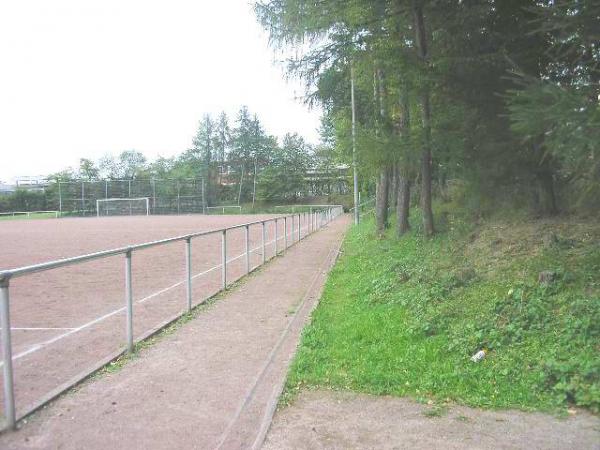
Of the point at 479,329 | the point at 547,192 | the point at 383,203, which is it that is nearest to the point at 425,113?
the point at 547,192

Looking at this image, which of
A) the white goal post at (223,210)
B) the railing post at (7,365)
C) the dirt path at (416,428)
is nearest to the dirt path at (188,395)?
the railing post at (7,365)

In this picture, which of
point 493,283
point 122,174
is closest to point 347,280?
point 493,283

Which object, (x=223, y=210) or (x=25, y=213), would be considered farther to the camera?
(x=223, y=210)

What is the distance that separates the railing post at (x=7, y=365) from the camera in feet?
12.0

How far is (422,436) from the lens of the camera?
3.43 m

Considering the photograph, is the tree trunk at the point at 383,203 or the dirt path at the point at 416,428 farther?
the tree trunk at the point at 383,203

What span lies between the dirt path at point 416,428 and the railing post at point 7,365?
181 centimetres

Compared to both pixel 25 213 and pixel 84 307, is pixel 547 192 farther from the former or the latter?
pixel 25 213

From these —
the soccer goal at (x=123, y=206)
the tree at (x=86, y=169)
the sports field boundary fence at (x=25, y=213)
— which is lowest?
the sports field boundary fence at (x=25, y=213)

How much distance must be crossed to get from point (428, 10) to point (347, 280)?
5.35 meters

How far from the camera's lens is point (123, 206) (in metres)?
75.6

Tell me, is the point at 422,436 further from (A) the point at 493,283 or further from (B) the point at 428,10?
(B) the point at 428,10

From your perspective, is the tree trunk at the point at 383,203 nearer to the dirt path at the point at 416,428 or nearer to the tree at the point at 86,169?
the dirt path at the point at 416,428

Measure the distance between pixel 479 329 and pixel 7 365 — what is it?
418 cm
